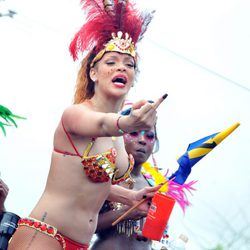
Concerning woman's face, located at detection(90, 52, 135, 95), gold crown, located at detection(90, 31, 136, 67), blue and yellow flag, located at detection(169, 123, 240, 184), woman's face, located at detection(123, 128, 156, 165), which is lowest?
woman's face, located at detection(123, 128, 156, 165)

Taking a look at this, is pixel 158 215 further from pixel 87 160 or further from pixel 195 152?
pixel 87 160

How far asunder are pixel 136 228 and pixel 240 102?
9.55 ft

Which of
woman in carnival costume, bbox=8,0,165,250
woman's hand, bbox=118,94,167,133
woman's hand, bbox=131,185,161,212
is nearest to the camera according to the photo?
woman's hand, bbox=118,94,167,133

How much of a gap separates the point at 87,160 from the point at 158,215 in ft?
1.63

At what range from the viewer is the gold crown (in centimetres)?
353

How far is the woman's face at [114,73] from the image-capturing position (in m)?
3.37

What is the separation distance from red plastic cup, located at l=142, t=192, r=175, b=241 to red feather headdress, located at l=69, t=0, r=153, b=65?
730mm

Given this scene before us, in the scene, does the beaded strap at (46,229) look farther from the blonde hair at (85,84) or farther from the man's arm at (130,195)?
the blonde hair at (85,84)

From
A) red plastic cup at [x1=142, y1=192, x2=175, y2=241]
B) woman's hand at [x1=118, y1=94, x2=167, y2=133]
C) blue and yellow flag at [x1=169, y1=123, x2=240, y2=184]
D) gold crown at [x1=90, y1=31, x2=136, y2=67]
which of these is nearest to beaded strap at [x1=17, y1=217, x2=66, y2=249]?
red plastic cup at [x1=142, y1=192, x2=175, y2=241]

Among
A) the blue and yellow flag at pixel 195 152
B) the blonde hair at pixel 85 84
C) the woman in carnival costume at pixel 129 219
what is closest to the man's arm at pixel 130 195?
the blue and yellow flag at pixel 195 152

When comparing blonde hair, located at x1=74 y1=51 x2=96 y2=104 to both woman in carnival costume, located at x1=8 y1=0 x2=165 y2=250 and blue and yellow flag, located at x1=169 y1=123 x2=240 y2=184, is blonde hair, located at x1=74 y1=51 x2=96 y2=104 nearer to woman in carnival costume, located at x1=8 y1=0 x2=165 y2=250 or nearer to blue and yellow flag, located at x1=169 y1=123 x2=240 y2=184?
woman in carnival costume, located at x1=8 y1=0 x2=165 y2=250

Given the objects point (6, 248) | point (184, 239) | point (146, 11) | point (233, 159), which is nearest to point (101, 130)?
point (6, 248)

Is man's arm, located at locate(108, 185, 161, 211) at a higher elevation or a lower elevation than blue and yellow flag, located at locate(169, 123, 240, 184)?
lower

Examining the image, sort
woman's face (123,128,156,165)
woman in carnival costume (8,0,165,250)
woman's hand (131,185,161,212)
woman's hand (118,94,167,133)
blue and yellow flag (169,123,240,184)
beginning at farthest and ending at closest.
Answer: woman's face (123,128,156,165)
woman's hand (131,185,161,212)
blue and yellow flag (169,123,240,184)
woman in carnival costume (8,0,165,250)
woman's hand (118,94,167,133)
